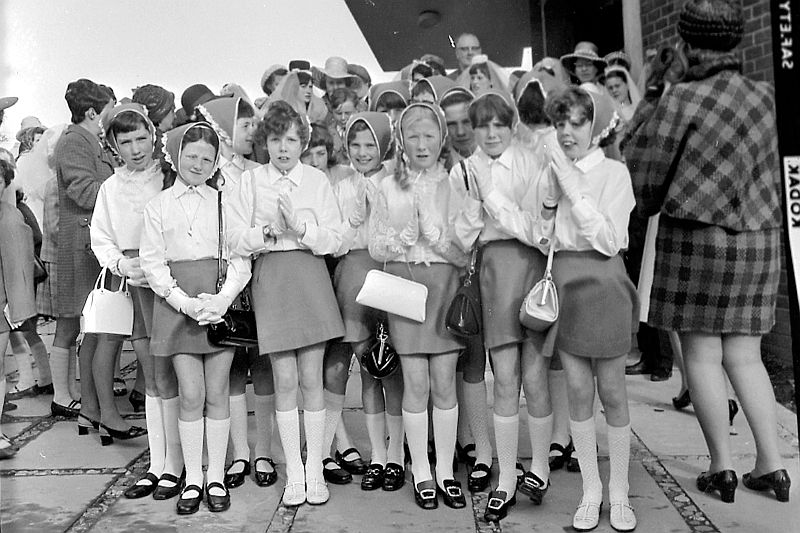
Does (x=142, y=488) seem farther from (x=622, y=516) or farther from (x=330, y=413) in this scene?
(x=622, y=516)

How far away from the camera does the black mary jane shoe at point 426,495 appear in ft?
10.9

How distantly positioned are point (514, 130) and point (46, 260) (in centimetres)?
272

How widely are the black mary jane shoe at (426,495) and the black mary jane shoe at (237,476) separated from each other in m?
0.76

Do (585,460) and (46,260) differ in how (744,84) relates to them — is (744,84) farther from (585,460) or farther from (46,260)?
(46,260)

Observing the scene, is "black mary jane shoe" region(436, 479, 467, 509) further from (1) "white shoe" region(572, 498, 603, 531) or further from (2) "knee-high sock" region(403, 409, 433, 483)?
(1) "white shoe" region(572, 498, 603, 531)

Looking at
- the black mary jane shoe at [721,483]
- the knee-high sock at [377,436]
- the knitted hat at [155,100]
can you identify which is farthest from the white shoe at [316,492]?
the knitted hat at [155,100]

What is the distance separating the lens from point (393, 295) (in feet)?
10.7

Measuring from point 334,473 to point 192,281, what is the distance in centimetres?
98

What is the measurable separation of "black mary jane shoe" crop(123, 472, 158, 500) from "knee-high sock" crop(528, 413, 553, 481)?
1527mm

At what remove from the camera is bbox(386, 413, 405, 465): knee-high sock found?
361 cm

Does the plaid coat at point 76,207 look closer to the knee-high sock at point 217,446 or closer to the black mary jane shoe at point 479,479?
the knee-high sock at point 217,446

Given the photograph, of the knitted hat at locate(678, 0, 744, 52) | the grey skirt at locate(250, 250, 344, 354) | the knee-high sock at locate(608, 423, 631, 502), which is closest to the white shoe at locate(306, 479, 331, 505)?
the grey skirt at locate(250, 250, 344, 354)

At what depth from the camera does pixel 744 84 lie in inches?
120

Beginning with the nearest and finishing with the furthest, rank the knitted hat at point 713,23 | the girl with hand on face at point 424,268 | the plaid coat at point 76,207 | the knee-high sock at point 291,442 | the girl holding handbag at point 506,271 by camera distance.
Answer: the knitted hat at point 713,23, the girl holding handbag at point 506,271, the girl with hand on face at point 424,268, the knee-high sock at point 291,442, the plaid coat at point 76,207
